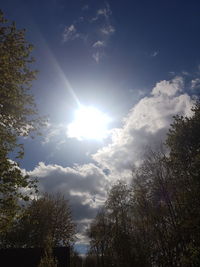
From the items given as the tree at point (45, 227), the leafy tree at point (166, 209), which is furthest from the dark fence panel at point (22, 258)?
the leafy tree at point (166, 209)

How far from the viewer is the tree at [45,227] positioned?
32.1m

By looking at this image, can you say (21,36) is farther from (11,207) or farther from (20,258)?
(20,258)

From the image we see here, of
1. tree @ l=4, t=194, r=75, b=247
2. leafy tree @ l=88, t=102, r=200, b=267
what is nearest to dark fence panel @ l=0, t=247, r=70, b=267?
tree @ l=4, t=194, r=75, b=247

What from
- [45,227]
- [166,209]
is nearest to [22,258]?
[45,227]

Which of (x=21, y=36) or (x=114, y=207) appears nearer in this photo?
(x=21, y=36)

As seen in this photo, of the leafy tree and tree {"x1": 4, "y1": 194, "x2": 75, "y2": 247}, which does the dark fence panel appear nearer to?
tree {"x1": 4, "y1": 194, "x2": 75, "y2": 247}

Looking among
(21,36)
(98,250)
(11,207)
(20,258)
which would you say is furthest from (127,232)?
(21,36)

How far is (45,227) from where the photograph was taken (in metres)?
33.0

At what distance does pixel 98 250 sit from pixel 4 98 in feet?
153

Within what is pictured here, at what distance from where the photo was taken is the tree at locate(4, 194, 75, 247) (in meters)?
32.1

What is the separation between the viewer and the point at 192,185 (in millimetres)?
15117

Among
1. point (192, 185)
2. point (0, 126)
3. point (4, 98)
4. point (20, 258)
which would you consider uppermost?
point (4, 98)

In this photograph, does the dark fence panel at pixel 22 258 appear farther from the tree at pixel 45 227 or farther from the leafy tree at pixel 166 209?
the leafy tree at pixel 166 209

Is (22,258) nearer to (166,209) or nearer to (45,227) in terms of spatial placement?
(45,227)
